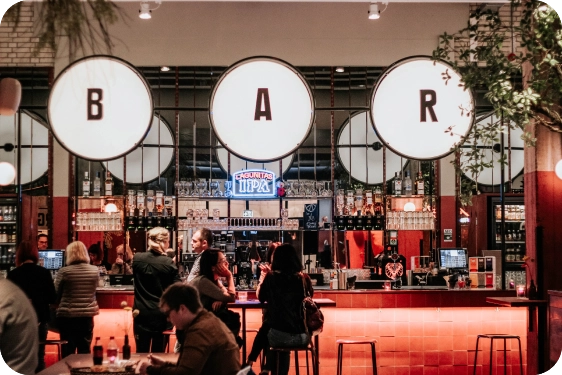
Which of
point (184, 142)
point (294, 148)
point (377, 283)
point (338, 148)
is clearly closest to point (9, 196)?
point (184, 142)

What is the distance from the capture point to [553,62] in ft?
17.1

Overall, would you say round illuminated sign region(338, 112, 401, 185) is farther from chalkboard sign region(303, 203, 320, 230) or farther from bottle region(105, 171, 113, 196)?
bottle region(105, 171, 113, 196)

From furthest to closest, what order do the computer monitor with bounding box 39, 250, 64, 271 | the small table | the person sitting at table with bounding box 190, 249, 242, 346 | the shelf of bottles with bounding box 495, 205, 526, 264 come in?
the shelf of bottles with bounding box 495, 205, 526, 264
the computer monitor with bounding box 39, 250, 64, 271
the small table
the person sitting at table with bounding box 190, 249, 242, 346

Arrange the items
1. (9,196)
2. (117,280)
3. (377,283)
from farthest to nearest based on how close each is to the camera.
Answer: (9,196), (117,280), (377,283)

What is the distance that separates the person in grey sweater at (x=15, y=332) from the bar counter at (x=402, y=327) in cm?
391

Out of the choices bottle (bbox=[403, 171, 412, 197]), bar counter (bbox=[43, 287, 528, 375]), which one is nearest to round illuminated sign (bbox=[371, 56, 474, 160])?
bar counter (bbox=[43, 287, 528, 375])

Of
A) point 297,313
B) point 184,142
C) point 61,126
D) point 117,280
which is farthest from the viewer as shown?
point 184,142

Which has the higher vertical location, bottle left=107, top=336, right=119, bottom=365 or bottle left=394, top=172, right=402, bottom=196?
bottle left=394, top=172, right=402, bottom=196

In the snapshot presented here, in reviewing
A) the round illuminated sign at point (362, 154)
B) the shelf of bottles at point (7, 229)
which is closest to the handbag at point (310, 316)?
the round illuminated sign at point (362, 154)

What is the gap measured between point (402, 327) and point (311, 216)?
14.8ft

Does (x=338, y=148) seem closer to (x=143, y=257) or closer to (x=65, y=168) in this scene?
(x=65, y=168)

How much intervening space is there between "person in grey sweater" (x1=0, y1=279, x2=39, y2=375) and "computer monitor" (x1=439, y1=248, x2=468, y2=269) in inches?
260

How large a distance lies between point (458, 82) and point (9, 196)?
8512mm

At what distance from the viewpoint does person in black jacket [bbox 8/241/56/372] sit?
634cm
